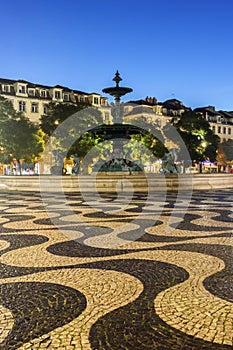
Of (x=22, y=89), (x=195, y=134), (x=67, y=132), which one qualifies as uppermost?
(x=22, y=89)

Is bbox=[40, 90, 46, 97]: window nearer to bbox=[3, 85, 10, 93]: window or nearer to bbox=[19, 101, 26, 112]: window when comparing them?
bbox=[19, 101, 26, 112]: window

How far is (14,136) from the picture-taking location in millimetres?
37219

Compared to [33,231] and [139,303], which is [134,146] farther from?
[139,303]

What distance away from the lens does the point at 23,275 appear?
426 centimetres

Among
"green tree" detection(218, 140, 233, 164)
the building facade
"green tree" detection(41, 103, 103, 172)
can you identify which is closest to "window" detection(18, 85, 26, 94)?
the building facade

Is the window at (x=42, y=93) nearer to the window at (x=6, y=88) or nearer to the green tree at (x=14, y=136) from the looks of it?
the window at (x=6, y=88)

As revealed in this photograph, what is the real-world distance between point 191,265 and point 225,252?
96cm

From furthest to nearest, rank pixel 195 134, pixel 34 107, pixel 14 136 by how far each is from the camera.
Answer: pixel 34 107 → pixel 195 134 → pixel 14 136

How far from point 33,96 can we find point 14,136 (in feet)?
73.8

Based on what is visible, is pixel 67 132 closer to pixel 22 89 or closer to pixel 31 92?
pixel 22 89

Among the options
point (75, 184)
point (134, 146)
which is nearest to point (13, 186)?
point (75, 184)

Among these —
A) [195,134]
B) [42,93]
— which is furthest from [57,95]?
[195,134]

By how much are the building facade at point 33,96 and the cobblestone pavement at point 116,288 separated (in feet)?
159

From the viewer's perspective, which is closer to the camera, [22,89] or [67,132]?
Result: [67,132]
